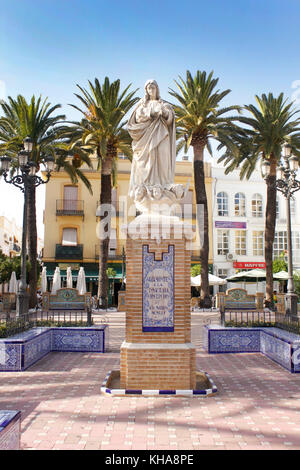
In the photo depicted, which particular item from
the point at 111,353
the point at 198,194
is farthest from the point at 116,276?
the point at 111,353

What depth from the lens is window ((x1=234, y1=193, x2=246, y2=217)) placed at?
36000 millimetres

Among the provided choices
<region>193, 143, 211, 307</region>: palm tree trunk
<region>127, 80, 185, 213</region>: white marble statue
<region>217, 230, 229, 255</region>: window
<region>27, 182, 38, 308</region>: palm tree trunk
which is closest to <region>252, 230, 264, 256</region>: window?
<region>217, 230, 229, 255</region>: window

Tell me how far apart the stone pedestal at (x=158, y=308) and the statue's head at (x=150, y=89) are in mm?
2211

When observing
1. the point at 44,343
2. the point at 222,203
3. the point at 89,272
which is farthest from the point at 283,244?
the point at 44,343

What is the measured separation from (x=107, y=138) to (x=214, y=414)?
736 inches

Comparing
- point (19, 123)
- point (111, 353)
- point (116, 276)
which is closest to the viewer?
point (111, 353)

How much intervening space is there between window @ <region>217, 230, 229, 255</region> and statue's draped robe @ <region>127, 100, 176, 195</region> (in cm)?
2886

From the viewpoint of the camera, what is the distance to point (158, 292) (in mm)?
6492

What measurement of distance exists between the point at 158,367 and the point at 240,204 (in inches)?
1228

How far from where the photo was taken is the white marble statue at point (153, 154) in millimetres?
6754

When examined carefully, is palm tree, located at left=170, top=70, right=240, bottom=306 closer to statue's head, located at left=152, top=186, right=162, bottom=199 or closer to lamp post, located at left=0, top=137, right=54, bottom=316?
lamp post, located at left=0, top=137, right=54, bottom=316

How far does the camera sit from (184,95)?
2327 centimetres

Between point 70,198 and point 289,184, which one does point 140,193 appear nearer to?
point 289,184
